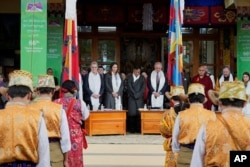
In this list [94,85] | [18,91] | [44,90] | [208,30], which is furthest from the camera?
[208,30]

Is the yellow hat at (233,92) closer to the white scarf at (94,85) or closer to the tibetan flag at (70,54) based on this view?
the tibetan flag at (70,54)

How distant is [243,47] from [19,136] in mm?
11229

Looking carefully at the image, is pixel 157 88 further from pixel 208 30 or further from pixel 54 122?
pixel 54 122

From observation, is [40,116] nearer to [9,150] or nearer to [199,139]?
[9,150]

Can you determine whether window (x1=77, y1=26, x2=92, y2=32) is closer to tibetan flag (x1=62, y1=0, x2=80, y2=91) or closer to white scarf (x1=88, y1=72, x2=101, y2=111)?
white scarf (x1=88, y1=72, x2=101, y2=111)

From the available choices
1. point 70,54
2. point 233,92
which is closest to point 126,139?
point 70,54

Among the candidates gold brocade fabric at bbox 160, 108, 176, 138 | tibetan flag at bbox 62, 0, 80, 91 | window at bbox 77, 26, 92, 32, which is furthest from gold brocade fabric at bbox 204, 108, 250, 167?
window at bbox 77, 26, 92, 32

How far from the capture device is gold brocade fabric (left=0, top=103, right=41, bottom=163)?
12.0ft

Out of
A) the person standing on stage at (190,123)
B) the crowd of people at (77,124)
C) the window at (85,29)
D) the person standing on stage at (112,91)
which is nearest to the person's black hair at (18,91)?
the crowd of people at (77,124)

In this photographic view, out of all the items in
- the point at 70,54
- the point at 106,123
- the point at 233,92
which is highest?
the point at 70,54

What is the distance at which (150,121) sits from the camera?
11938 mm

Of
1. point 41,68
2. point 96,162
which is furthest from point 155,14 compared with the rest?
point 96,162

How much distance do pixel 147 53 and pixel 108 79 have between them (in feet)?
12.8

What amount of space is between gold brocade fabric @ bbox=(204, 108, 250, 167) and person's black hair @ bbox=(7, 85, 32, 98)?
52.6 inches
